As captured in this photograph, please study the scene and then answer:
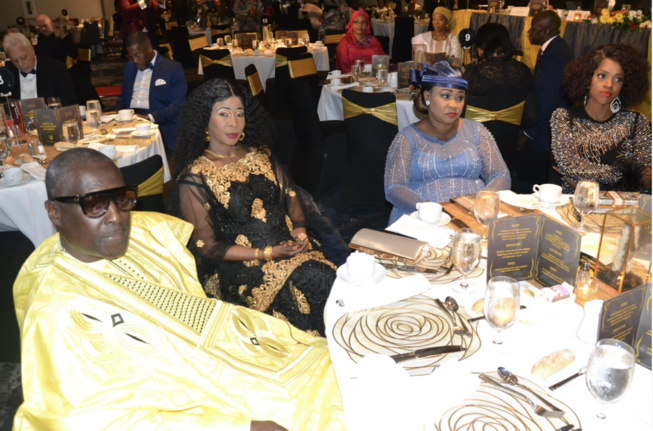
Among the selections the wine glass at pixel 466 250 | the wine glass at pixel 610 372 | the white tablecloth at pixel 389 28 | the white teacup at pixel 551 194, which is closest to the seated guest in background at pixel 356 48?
the white tablecloth at pixel 389 28

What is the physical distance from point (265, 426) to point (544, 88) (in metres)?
4.42

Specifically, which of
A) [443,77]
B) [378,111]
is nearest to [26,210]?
[443,77]

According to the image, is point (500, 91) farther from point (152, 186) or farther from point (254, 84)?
point (152, 186)

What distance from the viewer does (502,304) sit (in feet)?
4.43

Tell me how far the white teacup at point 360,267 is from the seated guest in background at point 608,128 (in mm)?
1893

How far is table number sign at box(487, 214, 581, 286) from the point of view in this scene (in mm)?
1643

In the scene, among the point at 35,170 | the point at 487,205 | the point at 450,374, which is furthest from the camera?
the point at 35,170

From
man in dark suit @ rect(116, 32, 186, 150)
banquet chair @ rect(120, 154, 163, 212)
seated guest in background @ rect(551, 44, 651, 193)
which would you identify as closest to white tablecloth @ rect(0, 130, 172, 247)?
banquet chair @ rect(120, 154, 163, 212)

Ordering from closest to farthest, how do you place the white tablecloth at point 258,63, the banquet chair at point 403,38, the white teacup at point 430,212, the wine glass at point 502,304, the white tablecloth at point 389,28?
the wine glass at point 502,304
the white teacup at point 430,212
the white tablecloth at point 258,63
the banquet chair at point 403,38
the white tablecloth at point 389,28

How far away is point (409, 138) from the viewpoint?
2.86 m

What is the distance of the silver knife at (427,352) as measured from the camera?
1.38m

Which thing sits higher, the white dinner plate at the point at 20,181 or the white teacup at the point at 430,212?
the white teacup at the point at 430,212

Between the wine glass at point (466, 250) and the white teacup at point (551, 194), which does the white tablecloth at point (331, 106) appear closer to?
the white teacup at point (551, 194)

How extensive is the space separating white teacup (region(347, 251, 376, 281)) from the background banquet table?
0.22 ft
